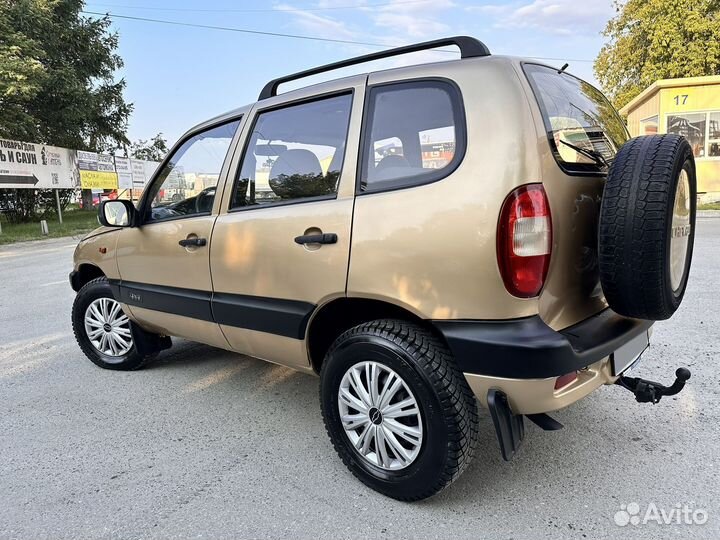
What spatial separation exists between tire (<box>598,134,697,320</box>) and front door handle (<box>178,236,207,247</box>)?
2119 mm

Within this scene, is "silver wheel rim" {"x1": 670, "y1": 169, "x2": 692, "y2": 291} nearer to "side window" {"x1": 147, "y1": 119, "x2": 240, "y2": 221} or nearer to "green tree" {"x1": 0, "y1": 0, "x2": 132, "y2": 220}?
"side window" {"x1": 147, "y1": 119, "x2": 240, "y2": 221}

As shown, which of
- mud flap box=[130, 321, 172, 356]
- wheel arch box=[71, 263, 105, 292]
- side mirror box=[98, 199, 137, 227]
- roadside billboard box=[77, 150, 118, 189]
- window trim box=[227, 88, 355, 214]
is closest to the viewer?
window trim box=[227, 88, 355, 214]

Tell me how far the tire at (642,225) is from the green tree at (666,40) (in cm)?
2846

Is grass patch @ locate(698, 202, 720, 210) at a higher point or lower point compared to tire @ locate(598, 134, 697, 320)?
lower

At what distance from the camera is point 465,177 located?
202 cm

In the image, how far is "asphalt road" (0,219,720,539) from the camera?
7.15 feet

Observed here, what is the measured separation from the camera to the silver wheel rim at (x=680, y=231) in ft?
6.86

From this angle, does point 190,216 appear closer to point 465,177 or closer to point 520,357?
point 465,177

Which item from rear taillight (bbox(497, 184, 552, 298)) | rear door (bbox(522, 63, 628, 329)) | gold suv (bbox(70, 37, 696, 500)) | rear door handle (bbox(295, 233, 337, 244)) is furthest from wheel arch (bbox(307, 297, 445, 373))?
rear door (bbox(522, 63, 628, 329))

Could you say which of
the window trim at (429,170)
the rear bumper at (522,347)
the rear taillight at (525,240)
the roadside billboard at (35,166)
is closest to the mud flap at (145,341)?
the window trim at (429,170)

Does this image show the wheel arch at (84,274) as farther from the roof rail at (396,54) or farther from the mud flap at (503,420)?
the mud flap at (503,420)

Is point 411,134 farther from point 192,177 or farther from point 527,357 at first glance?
point 192,177

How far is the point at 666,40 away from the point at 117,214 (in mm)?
29414

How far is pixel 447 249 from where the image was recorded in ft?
6.66
